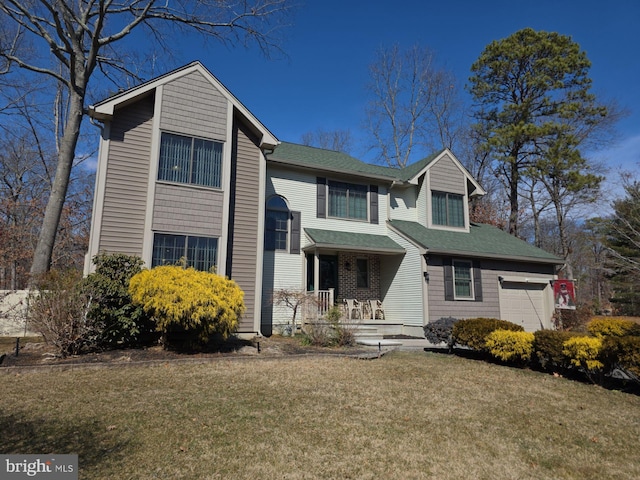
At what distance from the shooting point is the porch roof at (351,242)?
527 inches

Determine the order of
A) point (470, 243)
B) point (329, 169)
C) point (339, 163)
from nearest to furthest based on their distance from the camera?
point (329, 169), point (470, 243), point (339, 163)

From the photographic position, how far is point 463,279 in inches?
577

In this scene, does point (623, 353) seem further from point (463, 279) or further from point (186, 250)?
point (186, 250)

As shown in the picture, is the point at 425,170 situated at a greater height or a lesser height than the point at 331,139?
lesser

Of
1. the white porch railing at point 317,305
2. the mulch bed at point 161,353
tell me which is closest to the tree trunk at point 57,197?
the mulch bed at point 161,353

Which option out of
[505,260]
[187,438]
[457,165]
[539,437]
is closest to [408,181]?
[457,165]

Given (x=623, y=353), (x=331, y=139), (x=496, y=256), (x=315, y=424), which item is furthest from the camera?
(x=331, y=139)

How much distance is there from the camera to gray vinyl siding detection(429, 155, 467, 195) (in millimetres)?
16516

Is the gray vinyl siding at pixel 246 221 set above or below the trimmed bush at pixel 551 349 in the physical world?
above

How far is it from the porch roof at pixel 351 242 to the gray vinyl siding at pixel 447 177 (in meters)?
3.54

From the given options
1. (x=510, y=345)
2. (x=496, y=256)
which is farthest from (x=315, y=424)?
(x=496, y=256)

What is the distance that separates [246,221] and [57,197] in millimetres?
5835

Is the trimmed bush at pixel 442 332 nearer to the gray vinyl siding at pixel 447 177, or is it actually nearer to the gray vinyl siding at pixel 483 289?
the gray vinyl siding at pixel 483 289

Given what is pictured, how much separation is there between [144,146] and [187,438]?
8.98 metres
